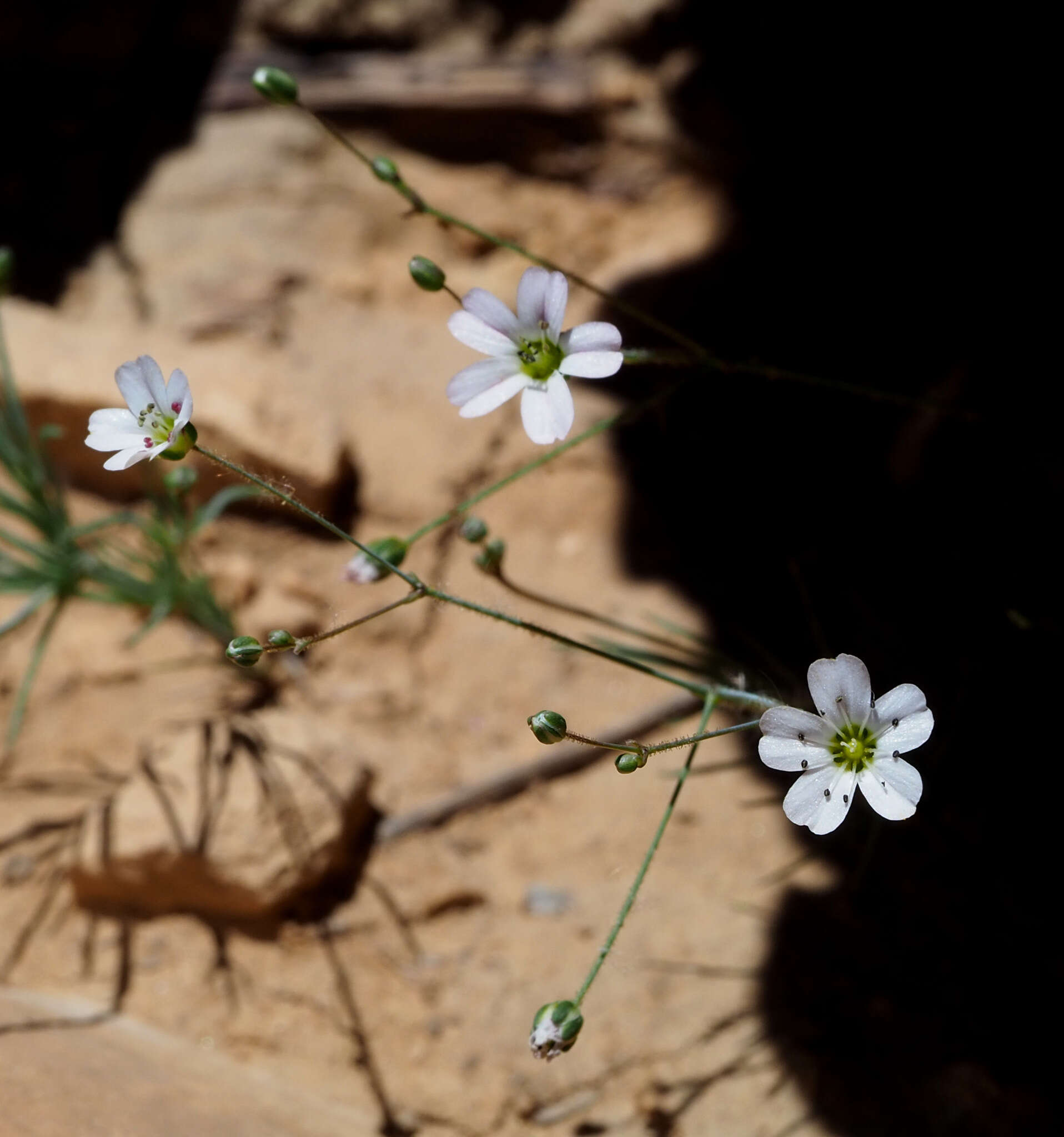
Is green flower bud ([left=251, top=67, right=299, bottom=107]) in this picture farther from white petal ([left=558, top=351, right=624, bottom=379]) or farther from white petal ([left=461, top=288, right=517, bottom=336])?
white petal ([left=558, top=351, right=624, bottom=379])

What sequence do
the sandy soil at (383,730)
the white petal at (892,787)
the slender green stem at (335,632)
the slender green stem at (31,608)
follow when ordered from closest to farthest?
the white petal at (892,787) < the slender green stem at (335,632) < the sandy soil at (383,730) < the slender green stem at (31,608)

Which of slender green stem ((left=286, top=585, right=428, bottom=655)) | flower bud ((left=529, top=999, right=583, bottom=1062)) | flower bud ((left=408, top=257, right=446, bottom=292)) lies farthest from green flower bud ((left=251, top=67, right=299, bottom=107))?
flower bud ((left=529, top=999, right=583, bottom=1062))

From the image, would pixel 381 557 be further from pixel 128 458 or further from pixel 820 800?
pixel 820 800

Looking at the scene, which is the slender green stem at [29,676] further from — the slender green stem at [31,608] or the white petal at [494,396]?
the white petal at [494,396]

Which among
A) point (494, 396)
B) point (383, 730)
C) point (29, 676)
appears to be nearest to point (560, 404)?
point (494, 396)

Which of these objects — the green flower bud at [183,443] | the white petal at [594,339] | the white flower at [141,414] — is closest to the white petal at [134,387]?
the white flower at [141,414]

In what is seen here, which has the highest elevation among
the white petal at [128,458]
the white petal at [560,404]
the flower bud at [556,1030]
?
the white petal at [560,404]
